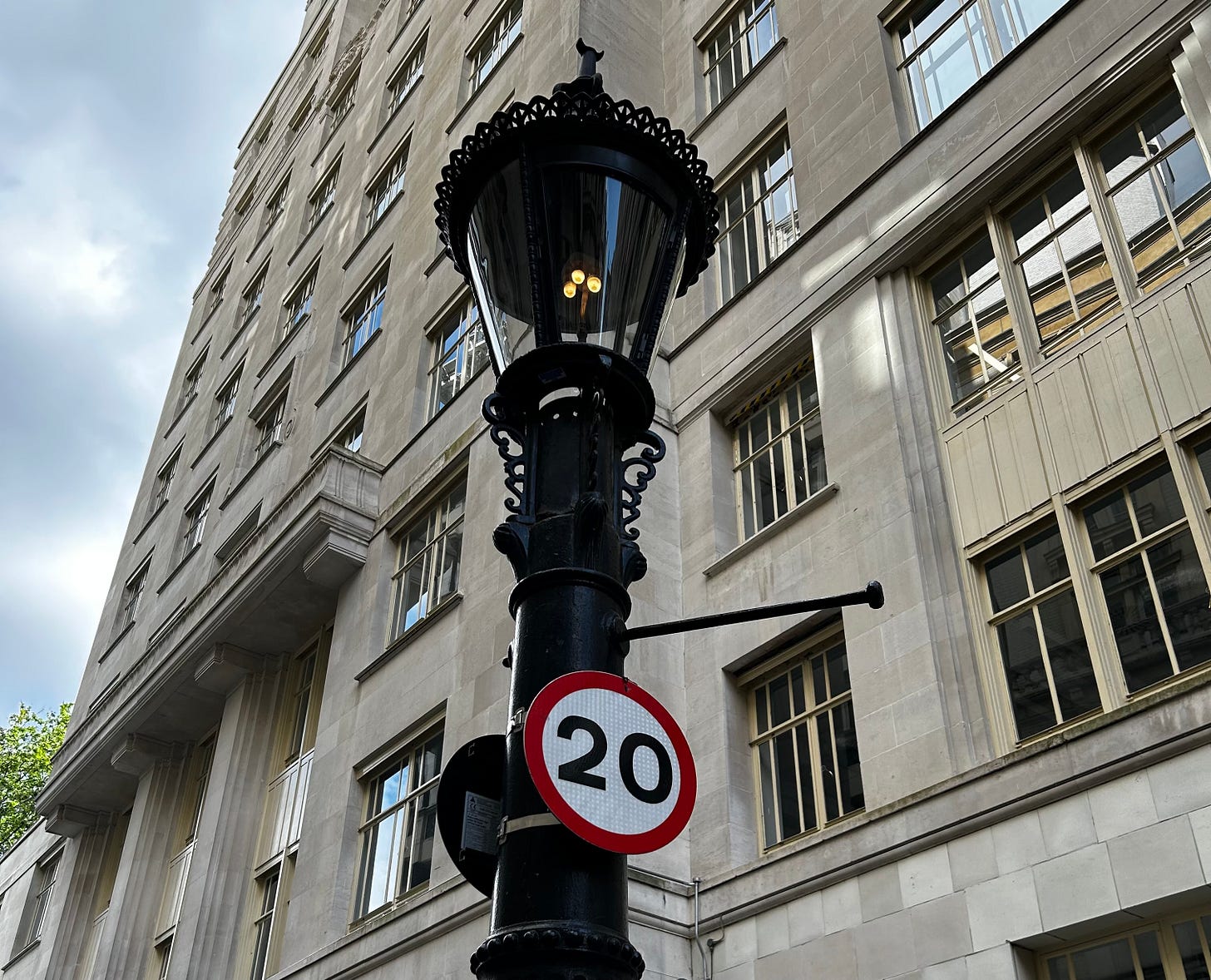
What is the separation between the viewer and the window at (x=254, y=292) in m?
37.5

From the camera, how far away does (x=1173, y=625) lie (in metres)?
8.70

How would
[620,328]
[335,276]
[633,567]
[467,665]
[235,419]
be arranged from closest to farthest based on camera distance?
[633,567] < [620,328] < [467,665] < [335,276] < [235,419]

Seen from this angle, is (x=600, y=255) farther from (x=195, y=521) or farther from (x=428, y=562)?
(x=195, y=521)

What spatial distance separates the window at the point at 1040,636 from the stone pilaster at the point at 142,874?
65.5 feet

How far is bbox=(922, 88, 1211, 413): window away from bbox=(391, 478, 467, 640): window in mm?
8132

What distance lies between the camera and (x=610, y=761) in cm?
321

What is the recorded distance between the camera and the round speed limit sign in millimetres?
3021

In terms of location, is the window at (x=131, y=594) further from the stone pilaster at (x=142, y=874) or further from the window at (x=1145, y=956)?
the window at (x=1145, y=956)

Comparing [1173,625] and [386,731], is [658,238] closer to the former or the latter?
[1173,625]

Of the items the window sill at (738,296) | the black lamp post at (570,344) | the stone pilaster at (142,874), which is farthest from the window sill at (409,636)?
the black lamp post at (570,344)

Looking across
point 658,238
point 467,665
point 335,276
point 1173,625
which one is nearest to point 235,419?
point 335,276

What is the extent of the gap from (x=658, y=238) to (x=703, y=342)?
11.5 metres

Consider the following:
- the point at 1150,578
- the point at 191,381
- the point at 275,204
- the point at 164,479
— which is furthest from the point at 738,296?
the point at 191,381

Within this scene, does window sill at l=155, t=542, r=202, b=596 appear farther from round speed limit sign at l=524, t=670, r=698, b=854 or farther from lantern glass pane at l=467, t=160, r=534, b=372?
round speed limit sign at l=524, t=670, r=698, b=854
